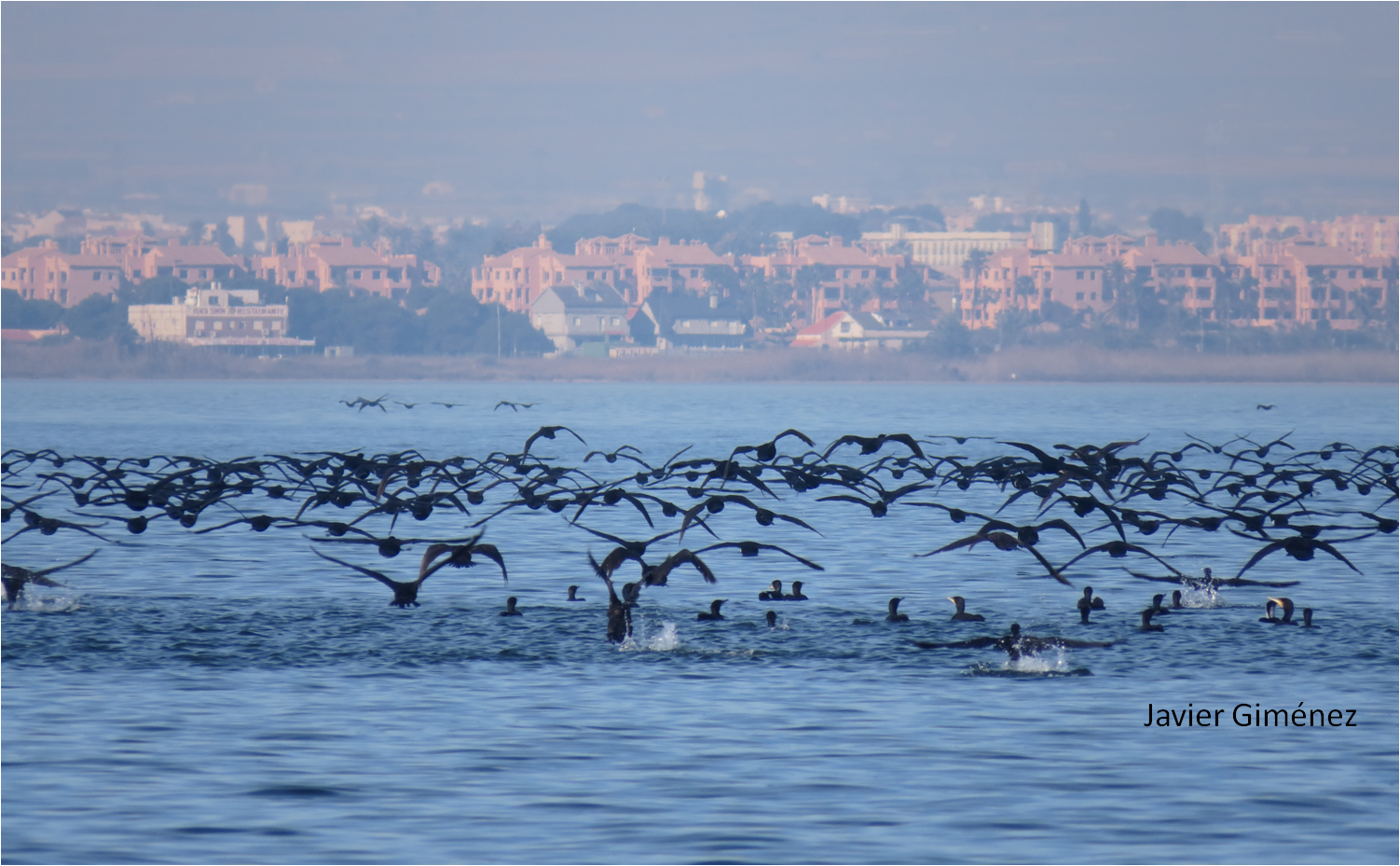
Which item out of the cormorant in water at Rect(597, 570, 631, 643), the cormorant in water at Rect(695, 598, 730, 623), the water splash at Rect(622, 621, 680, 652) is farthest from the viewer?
the cormorant in water at Rect(695, 598, 730, 623)

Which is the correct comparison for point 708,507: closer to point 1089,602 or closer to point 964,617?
point 964,617

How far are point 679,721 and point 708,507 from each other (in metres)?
13.0

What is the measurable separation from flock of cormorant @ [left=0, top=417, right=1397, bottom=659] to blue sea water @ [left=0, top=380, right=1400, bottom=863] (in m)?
0.60

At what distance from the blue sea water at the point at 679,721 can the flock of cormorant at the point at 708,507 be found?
60cm

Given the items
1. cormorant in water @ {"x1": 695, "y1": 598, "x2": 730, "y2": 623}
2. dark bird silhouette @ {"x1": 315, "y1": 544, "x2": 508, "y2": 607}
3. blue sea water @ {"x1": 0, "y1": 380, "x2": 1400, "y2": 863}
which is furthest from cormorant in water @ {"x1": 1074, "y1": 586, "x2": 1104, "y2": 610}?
dark bird silhouette @ {"x1": 315, "y1": 544, "x2": 508, "y2": 607}

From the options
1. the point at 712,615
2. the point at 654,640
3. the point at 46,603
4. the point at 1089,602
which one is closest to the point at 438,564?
the point at 654,640

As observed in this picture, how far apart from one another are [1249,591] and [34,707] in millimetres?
15524

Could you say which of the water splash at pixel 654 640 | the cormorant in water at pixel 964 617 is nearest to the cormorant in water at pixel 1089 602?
the cormorant in water at pixel 964 617

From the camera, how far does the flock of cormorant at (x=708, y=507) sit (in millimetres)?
20375

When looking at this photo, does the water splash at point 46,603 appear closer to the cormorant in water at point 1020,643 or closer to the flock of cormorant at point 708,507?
the flock of cormorant at point 708,507

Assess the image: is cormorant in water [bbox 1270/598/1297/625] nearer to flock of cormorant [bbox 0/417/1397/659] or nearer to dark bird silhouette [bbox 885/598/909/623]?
flock of cormorant [bbox 0/417/1397/659]

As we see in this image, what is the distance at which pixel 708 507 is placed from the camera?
28.7m

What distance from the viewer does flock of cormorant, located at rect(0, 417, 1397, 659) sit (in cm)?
2038

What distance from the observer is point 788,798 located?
13219 millimetres
